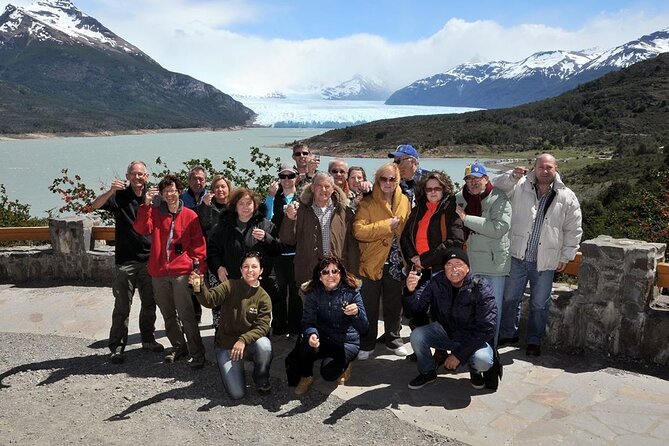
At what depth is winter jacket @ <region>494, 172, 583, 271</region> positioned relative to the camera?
468 centimetres

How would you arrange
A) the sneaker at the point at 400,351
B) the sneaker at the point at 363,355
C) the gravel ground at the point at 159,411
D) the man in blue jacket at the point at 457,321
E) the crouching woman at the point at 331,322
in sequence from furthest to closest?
1. the sneaker at the point at 400,351
2. the sneaker at the point at 363,355
3. the crouching woman at the point at 331,322
4. the man in blue jacket at the point at 457,321
5. the gravel ground at the point at 159,411

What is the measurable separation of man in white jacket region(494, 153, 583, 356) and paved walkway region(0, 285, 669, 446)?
432mm

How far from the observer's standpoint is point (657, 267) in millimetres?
4703

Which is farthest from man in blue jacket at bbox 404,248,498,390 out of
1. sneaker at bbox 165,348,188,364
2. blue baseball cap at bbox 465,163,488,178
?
sneaker at bbox 165,348,188,364

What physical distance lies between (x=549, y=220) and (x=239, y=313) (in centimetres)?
269

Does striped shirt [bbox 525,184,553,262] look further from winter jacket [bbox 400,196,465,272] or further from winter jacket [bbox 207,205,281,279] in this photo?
winter jacket [bbox 207,205,281,279]

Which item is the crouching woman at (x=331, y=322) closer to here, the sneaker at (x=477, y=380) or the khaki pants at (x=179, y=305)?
the sneaker at (x=477, y=380)

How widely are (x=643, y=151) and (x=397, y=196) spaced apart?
170 feet

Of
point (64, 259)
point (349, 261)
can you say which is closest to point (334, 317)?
point (349, 261)

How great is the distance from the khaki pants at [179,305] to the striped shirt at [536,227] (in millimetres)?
2953

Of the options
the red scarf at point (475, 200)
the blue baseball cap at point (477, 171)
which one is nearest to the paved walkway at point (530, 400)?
the red scarf at point (475, 200)

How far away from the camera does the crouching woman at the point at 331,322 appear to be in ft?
14.0

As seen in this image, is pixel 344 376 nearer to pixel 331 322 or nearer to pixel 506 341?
pixel 331 322

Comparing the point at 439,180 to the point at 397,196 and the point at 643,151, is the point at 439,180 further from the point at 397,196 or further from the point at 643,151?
the point at 643,151
